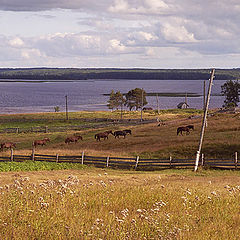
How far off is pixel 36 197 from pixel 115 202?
72.2 inches

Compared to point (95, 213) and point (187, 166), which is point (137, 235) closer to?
point (95, 213)

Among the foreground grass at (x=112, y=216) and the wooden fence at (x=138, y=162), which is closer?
the foreground grass at (x=112, y=216)

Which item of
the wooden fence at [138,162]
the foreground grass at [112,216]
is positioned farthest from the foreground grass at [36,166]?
the foreground grass at [112,216]

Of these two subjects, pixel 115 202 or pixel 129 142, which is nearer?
pixel 115 202

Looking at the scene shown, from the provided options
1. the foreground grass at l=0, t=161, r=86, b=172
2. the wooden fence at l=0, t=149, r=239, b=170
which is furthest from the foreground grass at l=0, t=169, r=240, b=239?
the foreground grass at l=0, t=161, r=86, b=172

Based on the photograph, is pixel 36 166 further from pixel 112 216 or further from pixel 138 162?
pixel 112 216

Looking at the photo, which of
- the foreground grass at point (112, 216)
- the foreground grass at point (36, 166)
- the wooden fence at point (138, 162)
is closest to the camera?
the foreground grass at point (112, 216)

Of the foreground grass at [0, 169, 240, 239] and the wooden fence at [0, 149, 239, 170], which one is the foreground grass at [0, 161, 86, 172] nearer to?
the wooden fence at [0, 149, 239, 170]

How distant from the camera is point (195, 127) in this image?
179ft

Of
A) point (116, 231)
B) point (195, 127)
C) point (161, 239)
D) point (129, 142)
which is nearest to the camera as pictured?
point (161, 239)

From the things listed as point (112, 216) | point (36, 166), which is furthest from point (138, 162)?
point (112, 216)

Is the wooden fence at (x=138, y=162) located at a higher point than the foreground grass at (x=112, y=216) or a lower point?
lower

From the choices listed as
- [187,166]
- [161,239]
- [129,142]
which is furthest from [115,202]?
[129,142]

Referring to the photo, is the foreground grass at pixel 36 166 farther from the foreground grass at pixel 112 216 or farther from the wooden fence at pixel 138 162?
the foreground grass at pixel 112 216
